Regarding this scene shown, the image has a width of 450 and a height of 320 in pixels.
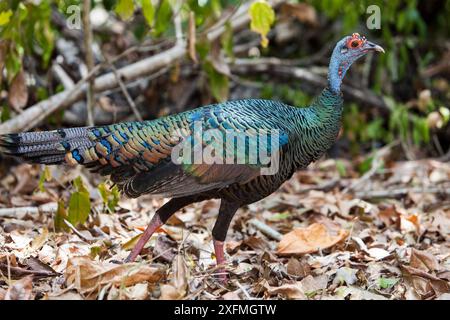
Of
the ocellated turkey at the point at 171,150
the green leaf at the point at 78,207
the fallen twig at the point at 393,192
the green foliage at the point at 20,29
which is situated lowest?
the fallen twig at the point at 393,192

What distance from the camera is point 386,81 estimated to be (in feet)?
28.4

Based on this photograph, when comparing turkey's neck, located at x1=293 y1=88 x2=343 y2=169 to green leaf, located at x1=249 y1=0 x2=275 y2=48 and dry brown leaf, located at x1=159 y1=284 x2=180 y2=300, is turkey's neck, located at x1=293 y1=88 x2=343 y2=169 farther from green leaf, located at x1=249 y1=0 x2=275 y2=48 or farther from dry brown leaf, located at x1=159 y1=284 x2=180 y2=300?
dry brown leaf, located at x1=159 y1=284 x2=180 y2=300

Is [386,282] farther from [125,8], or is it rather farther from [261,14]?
[125,8]

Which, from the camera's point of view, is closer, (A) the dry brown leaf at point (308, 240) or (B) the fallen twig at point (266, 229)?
(A) the dry brown leaf at point (308, 240)

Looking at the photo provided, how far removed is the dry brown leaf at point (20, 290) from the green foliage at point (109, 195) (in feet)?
4.78

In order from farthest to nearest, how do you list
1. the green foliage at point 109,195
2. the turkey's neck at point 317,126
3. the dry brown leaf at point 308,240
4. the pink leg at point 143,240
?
the green foliage at point 109,195
the dry brown leaf at point 308,240
the turkey's neck at point 317,126
the pink leg at point 143,240

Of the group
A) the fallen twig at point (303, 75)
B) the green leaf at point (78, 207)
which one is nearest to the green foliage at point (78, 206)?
the green leaf at point (78, 207)

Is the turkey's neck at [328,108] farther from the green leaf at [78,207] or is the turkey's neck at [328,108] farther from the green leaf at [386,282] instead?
the green leaf at [78,207]

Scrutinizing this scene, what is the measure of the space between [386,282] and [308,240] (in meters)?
0.82

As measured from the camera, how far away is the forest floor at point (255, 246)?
11.6ft

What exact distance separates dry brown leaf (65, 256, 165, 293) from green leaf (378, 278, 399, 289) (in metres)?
1.28

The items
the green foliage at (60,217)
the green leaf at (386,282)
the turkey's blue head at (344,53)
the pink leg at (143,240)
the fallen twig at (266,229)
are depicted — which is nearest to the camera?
the green leaf at (386,282)

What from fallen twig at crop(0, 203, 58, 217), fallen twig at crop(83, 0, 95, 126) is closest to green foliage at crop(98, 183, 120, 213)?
fallen twig at crop(0, 203, 58, 217)

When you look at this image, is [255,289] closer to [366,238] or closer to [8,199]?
[366,238]
